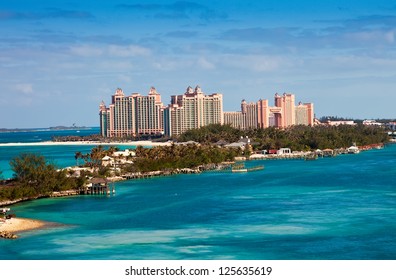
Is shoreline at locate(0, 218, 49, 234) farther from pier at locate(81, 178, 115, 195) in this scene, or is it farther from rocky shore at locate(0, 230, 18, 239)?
pier at locate(81, 178, 115, 195)

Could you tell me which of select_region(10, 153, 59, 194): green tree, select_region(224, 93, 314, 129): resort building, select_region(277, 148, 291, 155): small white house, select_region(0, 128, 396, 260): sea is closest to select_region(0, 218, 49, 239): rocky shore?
select_region(0, 128, 396, 260): sea

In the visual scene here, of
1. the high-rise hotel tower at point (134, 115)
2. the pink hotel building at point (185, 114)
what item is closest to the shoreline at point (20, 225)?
the pink hotel building at point (185, 114)

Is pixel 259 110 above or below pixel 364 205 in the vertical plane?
above

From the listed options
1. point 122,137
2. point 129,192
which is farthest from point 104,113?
point 129,192

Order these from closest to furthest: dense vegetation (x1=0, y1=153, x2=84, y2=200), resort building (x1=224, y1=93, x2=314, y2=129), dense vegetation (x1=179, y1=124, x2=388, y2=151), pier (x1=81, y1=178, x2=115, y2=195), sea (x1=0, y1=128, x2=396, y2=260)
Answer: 1. sea (x1=0, y1=128, x2=396, y2=260)
2. dense vegetation (x1=0, y1=153, x2=84, y2=200)
3. pier (x1=81, y1=178, x2=115, y2=195)
4. dense vegetation (x1=179, y1=124, x2=388, y2=151)
5. resort building (x1=224, y1=93, x2=314, y2=129)

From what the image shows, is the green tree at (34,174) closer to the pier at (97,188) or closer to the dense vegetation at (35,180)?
the dense vegetation at (35,180)

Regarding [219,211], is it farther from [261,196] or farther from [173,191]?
[173,191]
